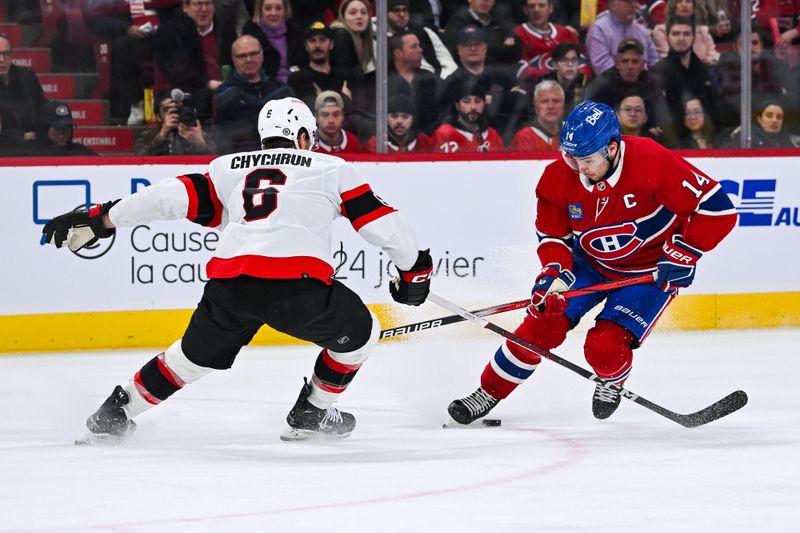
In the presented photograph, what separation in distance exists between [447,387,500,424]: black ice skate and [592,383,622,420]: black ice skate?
0.99ft

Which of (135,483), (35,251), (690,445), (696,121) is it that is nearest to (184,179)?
(135,483)

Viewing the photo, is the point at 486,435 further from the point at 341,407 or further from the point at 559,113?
the point at 559,113

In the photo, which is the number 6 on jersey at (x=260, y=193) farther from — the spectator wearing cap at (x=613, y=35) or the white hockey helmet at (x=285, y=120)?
the spectator wearing cap at (x=613, y=35)

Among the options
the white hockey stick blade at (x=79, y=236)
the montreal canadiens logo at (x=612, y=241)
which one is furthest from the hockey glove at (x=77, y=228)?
the montreal canadiens logo at (x=612, y=241)

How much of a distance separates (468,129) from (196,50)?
1.27 meters

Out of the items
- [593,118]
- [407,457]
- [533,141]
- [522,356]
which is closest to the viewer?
[407,457]

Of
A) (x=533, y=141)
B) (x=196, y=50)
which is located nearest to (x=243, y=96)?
(x=196, y=50)

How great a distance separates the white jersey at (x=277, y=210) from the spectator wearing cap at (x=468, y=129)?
241cm

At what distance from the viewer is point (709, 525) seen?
2.73m

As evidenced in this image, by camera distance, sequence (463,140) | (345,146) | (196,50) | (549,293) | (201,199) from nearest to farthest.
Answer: (201,199)
(549,293)
(196,50)
(345,146)
(463,140)

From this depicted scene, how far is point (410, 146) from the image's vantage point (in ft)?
19.7

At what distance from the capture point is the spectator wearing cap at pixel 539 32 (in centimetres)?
614

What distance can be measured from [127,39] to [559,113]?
199cm

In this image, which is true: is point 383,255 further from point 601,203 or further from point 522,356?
point 601,203
